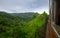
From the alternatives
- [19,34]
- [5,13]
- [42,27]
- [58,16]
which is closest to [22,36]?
[19,34]

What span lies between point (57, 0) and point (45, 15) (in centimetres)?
1208

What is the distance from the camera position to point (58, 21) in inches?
279

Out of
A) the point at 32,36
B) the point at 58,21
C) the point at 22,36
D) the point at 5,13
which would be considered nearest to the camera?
the point at 58,21

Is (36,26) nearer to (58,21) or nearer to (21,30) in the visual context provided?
(21,30)

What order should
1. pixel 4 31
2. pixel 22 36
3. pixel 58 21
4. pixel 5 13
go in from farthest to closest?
pixel 5 13 < pixel 4 31 < pixel 22 36 < pixel 58 21

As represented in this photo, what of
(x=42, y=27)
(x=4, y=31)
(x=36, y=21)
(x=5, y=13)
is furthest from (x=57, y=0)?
(x=5, y=13)

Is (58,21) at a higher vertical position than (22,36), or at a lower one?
higher

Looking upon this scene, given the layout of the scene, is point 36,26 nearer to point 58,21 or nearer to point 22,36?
point 22,36

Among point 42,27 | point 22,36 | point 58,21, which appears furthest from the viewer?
point 22,36

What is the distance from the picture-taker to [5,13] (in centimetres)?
3416

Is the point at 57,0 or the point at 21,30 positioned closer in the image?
the point at 57,0

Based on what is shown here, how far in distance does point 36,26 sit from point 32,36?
1197 millimetres

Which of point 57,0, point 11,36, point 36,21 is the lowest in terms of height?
point 11,36

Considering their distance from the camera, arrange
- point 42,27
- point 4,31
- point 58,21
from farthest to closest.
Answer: point 4,31 → point 42,27 → point 58,21
